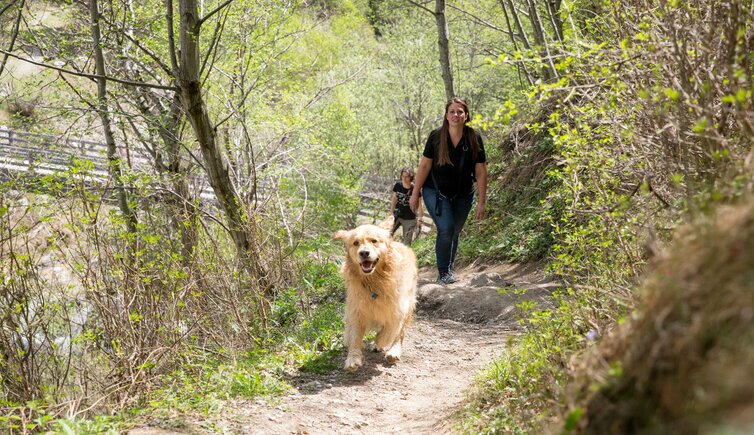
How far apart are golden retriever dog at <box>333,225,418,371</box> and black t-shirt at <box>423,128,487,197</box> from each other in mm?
1350

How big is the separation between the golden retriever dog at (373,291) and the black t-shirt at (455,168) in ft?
4.43

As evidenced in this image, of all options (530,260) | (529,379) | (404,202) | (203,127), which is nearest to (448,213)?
(530,260)

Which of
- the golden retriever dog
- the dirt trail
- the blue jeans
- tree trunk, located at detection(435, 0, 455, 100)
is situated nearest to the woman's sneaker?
the dirt trail

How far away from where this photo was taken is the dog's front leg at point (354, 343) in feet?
17.4

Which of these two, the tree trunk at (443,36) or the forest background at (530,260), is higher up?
the tree trunk at (443,36)

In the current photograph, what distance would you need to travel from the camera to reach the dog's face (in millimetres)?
5402

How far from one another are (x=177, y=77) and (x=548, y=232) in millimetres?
5542

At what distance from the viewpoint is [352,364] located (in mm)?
5297

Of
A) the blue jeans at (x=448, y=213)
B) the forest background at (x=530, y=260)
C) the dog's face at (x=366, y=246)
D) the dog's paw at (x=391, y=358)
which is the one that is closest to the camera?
the forest background at (x=530, y=260)

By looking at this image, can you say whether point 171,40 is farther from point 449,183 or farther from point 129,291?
point 449,183

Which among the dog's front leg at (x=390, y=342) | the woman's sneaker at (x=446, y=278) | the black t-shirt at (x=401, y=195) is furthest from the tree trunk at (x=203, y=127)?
the black t-shirt at (x=401, y=195)

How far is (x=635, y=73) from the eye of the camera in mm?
3229

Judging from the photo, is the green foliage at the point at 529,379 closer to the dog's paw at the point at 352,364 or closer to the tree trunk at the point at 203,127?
the dog's paw at the point at 352,364

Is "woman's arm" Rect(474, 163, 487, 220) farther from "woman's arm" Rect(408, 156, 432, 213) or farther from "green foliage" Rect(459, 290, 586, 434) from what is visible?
"green foliage" Rect(459, 290, 586, 434)
